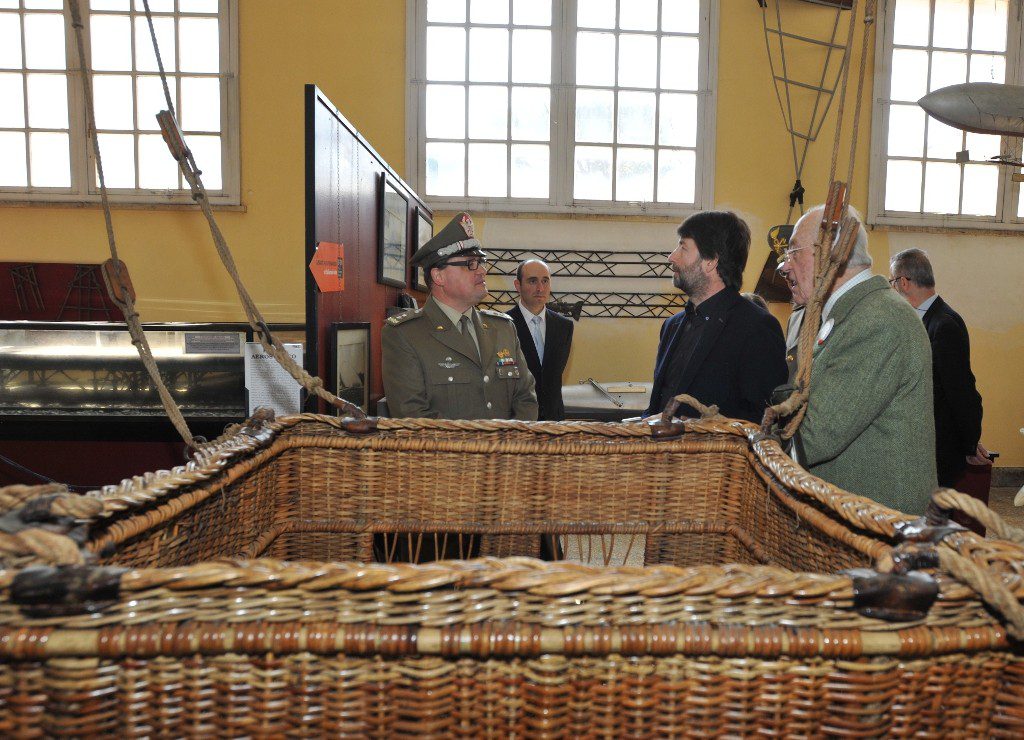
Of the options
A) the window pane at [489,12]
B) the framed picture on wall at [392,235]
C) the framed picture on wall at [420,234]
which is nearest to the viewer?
the framed picture on wall at [392,235]

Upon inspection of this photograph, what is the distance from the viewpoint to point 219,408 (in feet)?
7.61

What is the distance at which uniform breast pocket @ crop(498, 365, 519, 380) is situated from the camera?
2.25 m

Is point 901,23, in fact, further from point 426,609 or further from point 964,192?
point 426,609

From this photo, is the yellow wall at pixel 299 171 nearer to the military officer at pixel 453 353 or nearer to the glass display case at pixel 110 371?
the glass display case at pixel 110 371

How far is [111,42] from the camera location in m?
4.50

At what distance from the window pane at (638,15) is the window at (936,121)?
5.56ft

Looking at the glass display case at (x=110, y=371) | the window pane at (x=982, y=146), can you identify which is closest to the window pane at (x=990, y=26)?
the window pane at (x=982, y=146)

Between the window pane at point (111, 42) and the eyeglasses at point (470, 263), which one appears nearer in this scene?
the eyeglasses at point (470, 263)

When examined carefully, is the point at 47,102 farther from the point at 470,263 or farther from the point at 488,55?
the point at 470,263

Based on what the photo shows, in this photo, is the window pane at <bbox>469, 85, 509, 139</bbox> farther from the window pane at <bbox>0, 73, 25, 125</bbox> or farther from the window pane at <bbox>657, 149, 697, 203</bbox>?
the window pane at <bbox>0, 73, 25, 125</bbox>

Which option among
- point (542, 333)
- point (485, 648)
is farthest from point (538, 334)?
point (485, 648)

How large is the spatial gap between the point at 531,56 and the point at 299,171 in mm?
1813

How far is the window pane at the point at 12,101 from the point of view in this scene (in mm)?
4508

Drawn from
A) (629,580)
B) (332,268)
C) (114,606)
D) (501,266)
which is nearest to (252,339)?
(332,268)
